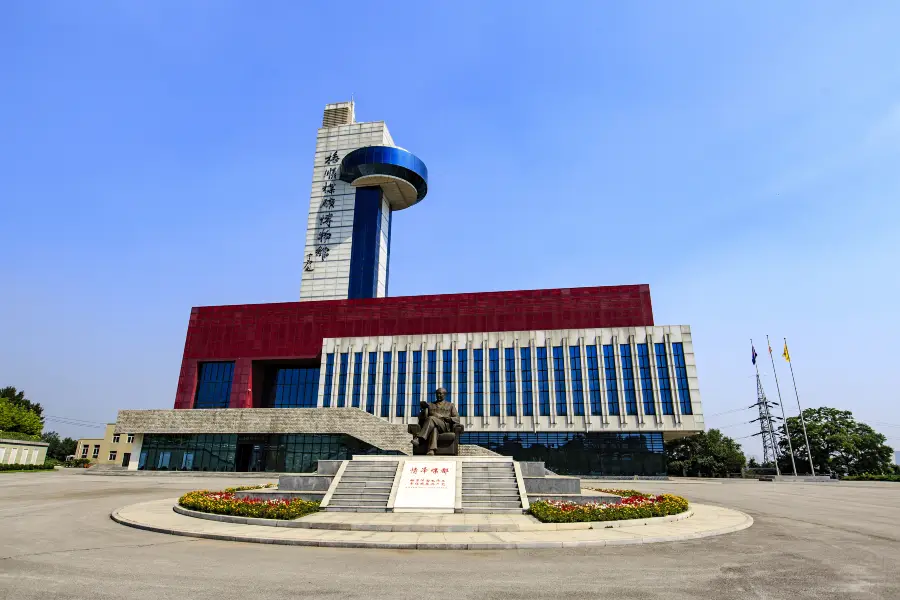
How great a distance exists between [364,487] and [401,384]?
3835cm

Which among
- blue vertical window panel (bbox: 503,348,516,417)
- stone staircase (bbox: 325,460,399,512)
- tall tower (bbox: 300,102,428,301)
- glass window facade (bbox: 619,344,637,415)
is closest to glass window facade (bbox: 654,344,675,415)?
glass window facade (bbox: 619,344,637,415)

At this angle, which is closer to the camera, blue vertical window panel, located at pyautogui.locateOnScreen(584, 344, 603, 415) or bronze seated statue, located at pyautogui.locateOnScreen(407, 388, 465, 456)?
bronze seated statue, located at pyautogui.locateOnScreen(407, 388, 465, 456)

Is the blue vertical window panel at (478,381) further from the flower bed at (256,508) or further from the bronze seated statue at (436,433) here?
the flower bed at (256,508)

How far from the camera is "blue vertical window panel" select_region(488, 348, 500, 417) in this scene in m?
52.2

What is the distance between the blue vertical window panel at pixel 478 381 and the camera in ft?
172

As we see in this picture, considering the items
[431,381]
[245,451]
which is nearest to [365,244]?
[431,381]

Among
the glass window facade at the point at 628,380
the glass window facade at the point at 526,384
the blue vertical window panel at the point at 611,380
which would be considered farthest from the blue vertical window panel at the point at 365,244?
the glass window facade at the point at 628,380

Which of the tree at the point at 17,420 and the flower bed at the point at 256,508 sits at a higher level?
the tree at the point at 17,420

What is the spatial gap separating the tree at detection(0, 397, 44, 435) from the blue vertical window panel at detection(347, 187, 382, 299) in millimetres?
47158

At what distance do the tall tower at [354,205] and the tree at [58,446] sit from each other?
77.3 metres

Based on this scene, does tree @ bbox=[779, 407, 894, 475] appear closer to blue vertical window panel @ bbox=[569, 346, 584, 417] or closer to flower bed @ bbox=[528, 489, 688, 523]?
blue vertical window panel @ bbox=[569, 346, 584, 417]

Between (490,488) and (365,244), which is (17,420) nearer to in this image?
(365,244)

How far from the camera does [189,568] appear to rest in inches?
331

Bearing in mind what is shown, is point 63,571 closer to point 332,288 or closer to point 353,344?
point 353,344
